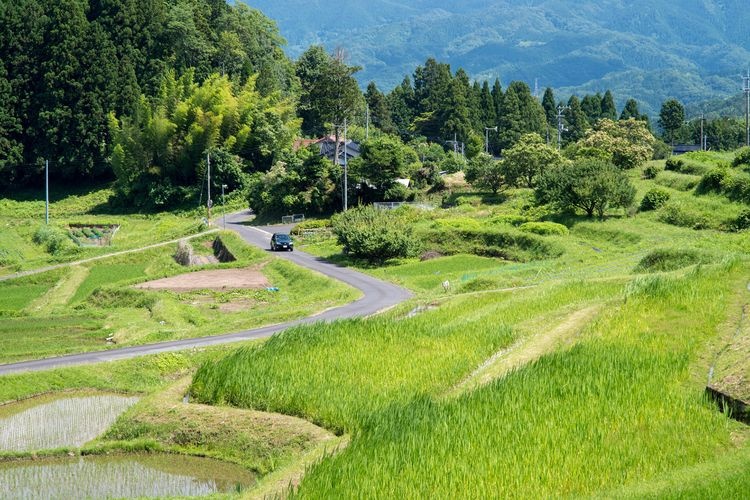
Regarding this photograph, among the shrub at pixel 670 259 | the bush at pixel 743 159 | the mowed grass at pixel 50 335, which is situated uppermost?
the bush at pixel 743 159

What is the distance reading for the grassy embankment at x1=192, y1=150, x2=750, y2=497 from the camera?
1234 cm

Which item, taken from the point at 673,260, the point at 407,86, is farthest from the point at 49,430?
the point at 407,86

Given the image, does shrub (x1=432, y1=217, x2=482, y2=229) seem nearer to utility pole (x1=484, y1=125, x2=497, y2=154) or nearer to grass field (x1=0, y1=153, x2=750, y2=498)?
grass field (x1=0, y1=153, x2=750, y2=498)

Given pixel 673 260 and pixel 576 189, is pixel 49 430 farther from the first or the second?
pixel 576 189

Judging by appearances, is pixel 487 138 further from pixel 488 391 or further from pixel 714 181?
pixel 488 391

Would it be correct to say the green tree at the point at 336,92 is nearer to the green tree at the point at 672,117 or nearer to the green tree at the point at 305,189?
the green tree at the point at 305,189

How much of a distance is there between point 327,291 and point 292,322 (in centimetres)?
749

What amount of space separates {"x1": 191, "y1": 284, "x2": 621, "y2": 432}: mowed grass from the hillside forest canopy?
1782 inches

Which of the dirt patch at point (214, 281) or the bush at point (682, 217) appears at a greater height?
the bush at point (682, 217)

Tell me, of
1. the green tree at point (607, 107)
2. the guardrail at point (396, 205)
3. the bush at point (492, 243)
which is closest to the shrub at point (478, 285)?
the bush at point (492, 243)

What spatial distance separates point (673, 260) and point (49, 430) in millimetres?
21389

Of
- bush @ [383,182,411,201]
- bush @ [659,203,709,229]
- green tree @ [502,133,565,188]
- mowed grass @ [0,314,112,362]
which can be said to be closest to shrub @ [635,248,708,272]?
bush @ [659,203,709,229]

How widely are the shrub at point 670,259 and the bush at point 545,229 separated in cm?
1576

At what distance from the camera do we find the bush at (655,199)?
52250 millimetres
